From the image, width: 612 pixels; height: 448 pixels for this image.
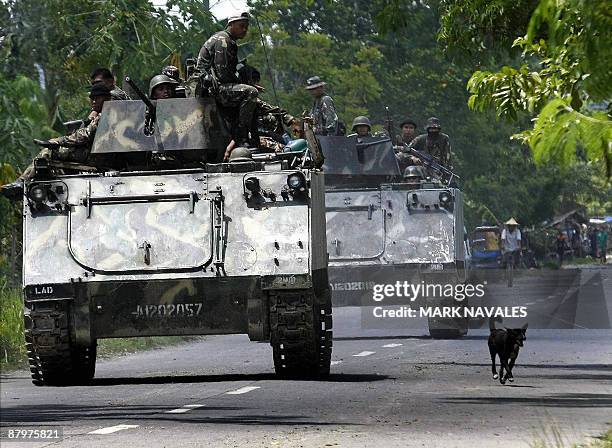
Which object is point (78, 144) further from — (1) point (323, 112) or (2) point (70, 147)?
(1) point (323, 112)

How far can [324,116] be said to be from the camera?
27.2m

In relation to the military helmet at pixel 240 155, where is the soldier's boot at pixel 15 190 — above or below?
below

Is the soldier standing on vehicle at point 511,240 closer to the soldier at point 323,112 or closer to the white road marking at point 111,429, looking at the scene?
the soldier at point 323,112

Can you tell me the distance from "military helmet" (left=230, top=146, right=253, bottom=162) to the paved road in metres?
2.03

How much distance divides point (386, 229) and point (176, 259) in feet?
30.1

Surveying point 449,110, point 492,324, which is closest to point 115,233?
point 492,324

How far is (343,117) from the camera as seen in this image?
5178 cm

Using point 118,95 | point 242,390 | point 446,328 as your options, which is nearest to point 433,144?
point 446,328

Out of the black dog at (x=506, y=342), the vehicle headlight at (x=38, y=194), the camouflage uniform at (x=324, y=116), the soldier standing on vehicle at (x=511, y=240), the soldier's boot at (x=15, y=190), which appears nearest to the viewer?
the black dog at (x=506, y=342)

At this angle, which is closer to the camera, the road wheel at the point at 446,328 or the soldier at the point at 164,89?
the soldier at the point at 164,89

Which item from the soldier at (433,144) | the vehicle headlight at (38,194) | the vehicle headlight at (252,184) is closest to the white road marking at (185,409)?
the vehicle headlight at (252,184)

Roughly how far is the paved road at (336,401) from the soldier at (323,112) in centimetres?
402

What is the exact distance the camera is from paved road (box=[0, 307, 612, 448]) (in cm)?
1235

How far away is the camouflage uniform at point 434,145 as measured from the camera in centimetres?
2894
